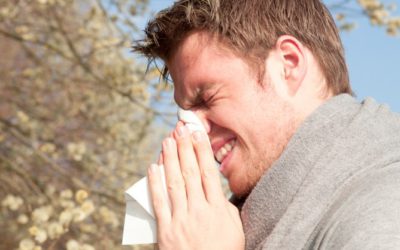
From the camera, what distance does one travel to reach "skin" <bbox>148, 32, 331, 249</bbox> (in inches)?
64.5

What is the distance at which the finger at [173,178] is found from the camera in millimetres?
1657

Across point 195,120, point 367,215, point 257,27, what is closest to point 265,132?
point 195,120

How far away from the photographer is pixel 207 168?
167cm

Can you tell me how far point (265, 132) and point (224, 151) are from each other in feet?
0.41

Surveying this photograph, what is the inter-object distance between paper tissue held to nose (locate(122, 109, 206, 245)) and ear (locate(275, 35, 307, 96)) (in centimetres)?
24

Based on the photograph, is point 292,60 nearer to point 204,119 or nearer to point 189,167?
point 204,119

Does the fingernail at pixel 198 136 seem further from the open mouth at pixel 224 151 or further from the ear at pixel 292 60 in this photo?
the ear at pixel 292 60

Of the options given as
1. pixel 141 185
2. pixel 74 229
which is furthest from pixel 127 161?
A: pixel 141 185

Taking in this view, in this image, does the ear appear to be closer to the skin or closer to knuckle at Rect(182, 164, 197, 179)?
the skin

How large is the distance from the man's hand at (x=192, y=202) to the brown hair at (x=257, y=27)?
10.1 inches

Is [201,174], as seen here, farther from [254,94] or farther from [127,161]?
[127,161]

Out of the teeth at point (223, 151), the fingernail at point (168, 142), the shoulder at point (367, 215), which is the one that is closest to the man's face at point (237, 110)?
the teeth at point (223, 151)

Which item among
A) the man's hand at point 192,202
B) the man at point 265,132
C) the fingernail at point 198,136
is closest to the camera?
the man at point 265,132

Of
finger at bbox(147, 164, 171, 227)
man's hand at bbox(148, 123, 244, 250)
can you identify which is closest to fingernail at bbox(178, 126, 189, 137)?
man's hand at bbox(148, 123, 244, 250)
